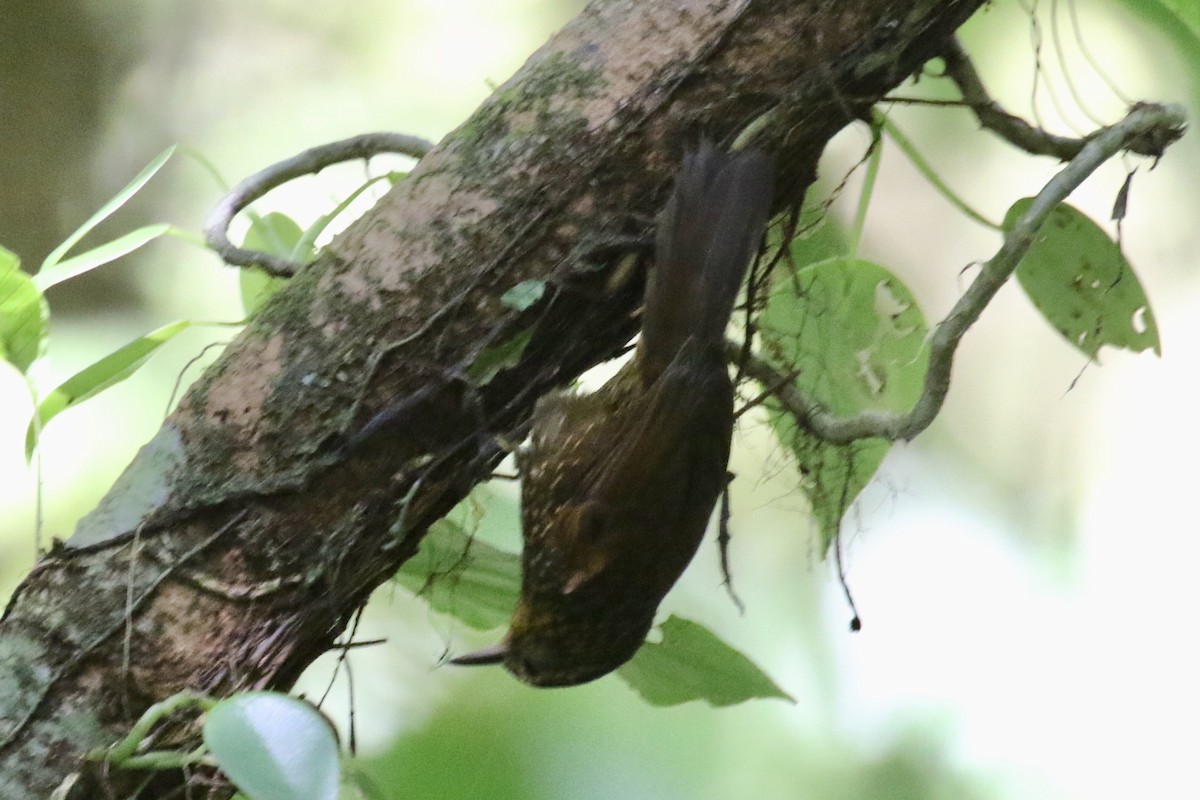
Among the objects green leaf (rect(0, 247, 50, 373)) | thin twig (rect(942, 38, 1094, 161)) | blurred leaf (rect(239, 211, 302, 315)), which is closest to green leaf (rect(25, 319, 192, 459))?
green leaf (rect(0, 247, 50, 373))

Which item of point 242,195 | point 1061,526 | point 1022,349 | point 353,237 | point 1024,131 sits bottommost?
point 1061,526

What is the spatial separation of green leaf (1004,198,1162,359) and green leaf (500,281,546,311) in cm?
37

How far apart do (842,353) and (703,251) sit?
23 cm

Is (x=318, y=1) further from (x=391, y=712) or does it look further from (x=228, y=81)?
(x=391, y=712)

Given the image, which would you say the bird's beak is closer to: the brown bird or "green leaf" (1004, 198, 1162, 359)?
the brown bird

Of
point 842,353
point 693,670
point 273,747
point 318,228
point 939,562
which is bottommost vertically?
point 939,562

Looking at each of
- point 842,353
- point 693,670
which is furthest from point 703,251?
point 693,670

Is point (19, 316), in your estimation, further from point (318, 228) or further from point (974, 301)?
point (974, 301)

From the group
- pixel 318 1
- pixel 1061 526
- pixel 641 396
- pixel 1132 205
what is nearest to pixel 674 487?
pixel 641 396

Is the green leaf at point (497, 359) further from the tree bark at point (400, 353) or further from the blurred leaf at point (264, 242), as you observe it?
the blurred leaf at point (264, 242)

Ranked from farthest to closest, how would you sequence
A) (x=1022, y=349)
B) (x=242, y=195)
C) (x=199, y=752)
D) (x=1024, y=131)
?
(x=1022, y=349) → (x=242, y=195) → (x=1024, y=131) → (x=199, y=752)

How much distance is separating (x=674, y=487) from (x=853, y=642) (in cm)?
75

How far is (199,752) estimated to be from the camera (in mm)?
549

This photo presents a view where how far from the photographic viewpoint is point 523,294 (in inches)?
23.5
